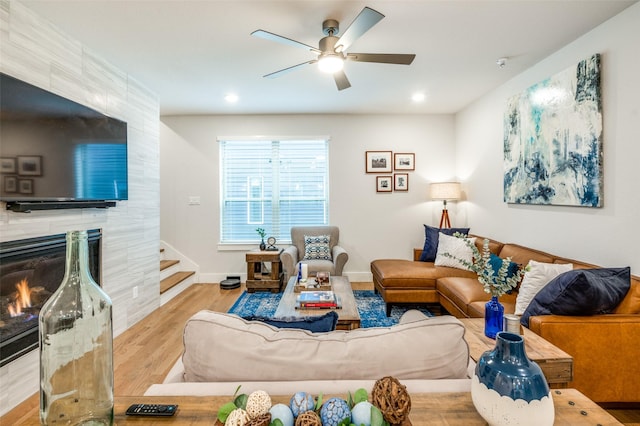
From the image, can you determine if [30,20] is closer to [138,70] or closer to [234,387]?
[138,70]

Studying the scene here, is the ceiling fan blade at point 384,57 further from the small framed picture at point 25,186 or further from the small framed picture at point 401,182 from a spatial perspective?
the small framed picture at point 401,182

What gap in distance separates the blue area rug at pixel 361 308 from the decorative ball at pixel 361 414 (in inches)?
104

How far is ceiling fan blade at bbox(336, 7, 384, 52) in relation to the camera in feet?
6.00

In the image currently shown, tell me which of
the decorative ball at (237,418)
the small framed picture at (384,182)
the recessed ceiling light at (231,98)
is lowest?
the decorative ball at (237,418)

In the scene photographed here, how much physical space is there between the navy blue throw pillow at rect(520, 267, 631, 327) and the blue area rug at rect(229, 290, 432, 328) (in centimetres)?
161

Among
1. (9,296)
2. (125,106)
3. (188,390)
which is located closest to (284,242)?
(125,106)

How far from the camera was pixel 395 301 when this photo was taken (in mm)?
3451

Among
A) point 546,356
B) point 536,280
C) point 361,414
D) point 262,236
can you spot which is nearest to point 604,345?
point 536,280

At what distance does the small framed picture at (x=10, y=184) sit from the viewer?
1.93 m

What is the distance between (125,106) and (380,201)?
356 centimetres

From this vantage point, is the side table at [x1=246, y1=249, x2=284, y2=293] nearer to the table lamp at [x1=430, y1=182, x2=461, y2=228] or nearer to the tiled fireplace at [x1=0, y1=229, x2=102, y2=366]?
the tiled fireplace at [x1=0, y1=229, x2=102, y2=366]

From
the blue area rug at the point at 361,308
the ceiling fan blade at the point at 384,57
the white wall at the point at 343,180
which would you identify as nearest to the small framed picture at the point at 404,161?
the white wall at the point at 343,180

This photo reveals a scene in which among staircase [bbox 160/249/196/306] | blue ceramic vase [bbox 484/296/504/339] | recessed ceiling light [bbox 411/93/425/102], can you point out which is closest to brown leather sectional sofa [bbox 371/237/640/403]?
blue ceramic vase [bbox 484/296/504/339]

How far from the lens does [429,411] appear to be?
826 millimetres
